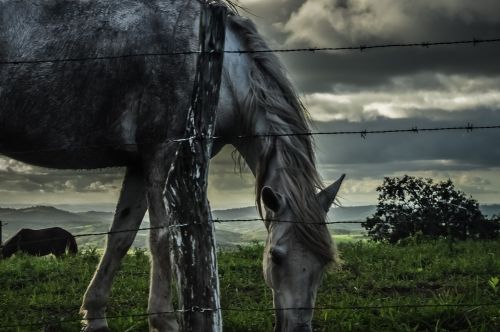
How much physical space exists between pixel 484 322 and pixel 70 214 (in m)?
128

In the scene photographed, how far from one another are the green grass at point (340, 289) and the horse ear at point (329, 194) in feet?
3.70

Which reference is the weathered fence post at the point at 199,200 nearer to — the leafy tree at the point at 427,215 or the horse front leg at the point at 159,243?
the horse front leg at the point at 159,243

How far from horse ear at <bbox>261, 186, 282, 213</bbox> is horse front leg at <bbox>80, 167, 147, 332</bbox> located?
1311 mm

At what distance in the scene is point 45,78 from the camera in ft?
15.8

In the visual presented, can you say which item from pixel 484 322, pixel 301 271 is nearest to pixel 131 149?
pixel 301 271

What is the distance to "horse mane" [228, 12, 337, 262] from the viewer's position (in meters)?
4.30

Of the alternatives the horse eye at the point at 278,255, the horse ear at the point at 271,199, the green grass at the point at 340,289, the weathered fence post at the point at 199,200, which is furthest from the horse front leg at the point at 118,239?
the weathered fence post at the point at 199,200

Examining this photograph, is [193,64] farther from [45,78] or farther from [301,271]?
[301,271]

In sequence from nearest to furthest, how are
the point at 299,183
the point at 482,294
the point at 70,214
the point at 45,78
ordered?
the point at 299,183
the point at 45,78
the point at 482,294
the point at 70,214

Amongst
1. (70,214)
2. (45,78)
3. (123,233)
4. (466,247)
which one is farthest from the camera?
(70,214)

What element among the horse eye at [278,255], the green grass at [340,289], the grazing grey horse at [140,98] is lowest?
the green grass at [340,289]

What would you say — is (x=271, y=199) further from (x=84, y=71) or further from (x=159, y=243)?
(x=84, y=71)

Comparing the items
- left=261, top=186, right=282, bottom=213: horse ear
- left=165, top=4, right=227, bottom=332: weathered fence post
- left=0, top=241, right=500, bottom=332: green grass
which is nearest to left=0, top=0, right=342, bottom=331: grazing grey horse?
left=261, top=186, right=282, bottom=213: horse ear

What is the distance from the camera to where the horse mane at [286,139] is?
4297mm
